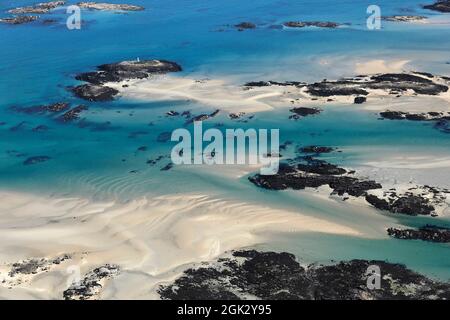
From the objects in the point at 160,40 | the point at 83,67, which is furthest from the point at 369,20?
the point at 83,67

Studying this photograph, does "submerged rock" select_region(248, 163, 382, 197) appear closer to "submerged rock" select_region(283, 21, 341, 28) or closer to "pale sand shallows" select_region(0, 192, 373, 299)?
"pale sand shallows" select_region(0, 192, 373, 299)

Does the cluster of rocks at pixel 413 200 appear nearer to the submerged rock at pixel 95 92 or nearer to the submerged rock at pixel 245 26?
the submerged rock at pixel 95 92

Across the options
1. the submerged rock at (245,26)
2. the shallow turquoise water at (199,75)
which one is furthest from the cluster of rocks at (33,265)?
the submerged rock at (245,26)

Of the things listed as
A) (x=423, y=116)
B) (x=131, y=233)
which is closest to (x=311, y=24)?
(x=423, y=116)

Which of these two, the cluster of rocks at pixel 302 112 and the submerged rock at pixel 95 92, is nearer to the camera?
the cluster of rocks at pixel 302 112

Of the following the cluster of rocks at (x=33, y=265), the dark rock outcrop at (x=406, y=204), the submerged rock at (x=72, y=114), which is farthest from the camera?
the submerged rock at (x=72, y=114)

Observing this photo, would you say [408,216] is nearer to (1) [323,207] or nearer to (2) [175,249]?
(1) [323,207]
